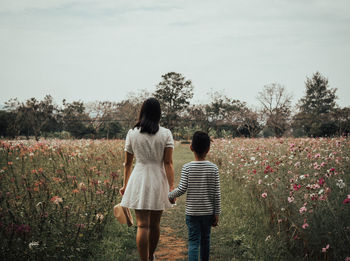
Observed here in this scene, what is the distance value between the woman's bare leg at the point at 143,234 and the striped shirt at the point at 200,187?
48 centimetres

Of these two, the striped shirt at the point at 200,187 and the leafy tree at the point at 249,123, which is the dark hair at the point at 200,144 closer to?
the striped shirt at the point at 200,187

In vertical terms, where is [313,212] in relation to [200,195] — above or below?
below

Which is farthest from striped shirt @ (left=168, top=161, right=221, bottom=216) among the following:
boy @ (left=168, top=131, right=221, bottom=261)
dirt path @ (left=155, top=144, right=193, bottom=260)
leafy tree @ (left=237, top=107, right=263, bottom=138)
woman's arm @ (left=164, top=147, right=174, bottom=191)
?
leafy tree @ (left=237, top=107, right=263, bottom=138)

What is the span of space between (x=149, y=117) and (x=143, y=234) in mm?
1211

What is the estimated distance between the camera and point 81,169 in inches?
277

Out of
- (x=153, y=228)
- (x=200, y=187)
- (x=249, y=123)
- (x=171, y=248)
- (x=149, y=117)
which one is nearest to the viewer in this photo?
(x=200, y=187)

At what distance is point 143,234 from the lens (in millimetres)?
3320

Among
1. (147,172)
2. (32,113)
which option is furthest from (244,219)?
(32,113)

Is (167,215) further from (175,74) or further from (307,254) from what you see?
(175,74)

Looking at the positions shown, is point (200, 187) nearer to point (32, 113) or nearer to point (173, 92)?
point (32, 113)

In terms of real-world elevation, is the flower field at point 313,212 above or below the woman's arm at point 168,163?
below

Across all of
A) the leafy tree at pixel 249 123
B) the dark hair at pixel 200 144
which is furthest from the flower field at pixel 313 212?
the leafy tree at pixel 249 123

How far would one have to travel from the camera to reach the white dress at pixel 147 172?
3.31 metres

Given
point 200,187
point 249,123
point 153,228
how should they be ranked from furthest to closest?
1. point 249,123
2. point 153,228
3. point 200,187
